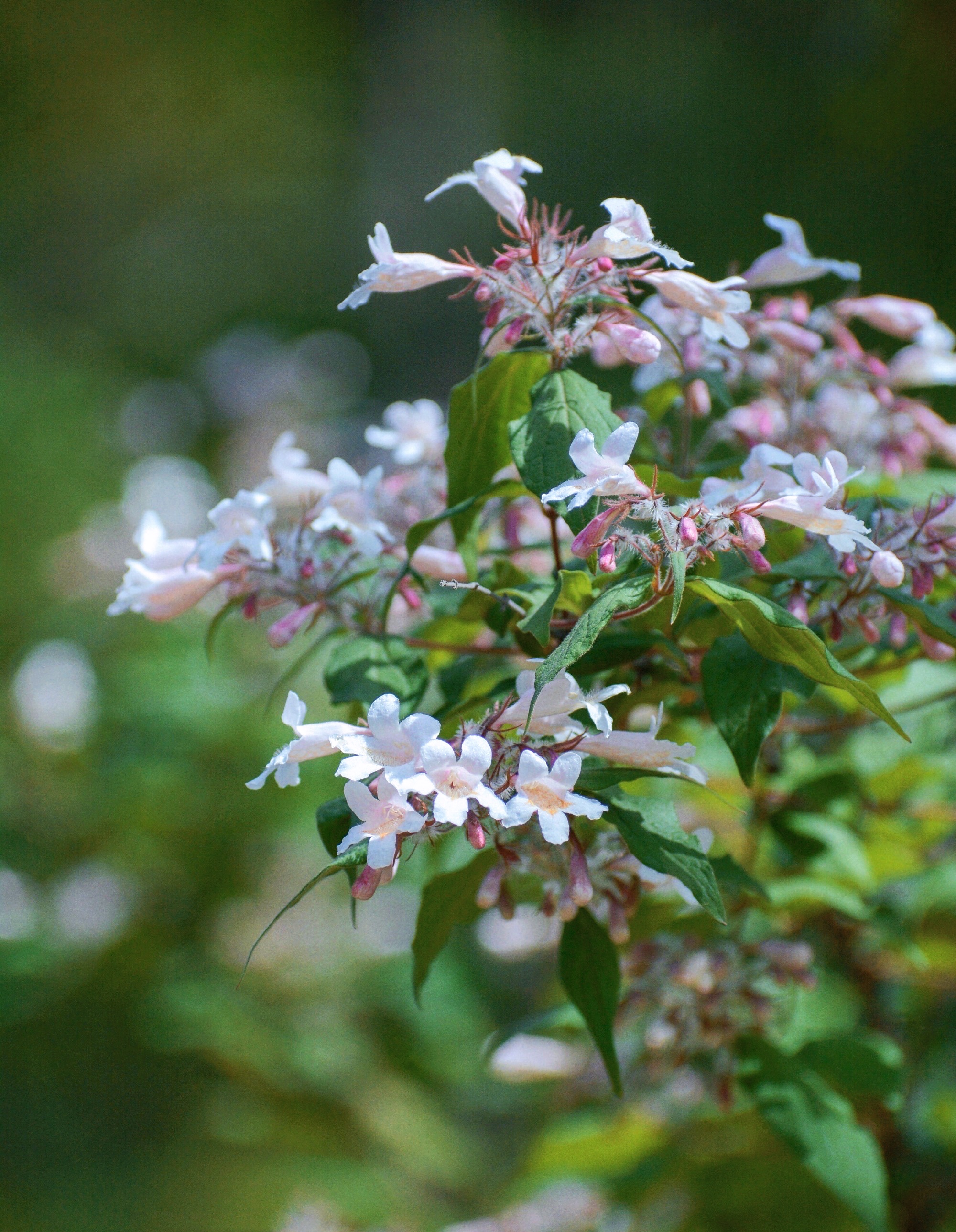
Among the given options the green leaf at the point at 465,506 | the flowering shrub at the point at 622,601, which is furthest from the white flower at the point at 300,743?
the green leaf at the point at 465,506

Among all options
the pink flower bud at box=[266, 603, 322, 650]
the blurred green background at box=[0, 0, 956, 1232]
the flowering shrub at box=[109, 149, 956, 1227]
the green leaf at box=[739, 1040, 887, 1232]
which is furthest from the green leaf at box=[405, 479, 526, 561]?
the blurred green background at box=[0, 0, 956, 1232]

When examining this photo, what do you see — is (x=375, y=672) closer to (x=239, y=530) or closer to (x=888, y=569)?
(x=239, y=530)

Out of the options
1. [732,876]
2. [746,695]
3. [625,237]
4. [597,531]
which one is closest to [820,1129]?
[732,876]

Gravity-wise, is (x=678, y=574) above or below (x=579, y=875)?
above

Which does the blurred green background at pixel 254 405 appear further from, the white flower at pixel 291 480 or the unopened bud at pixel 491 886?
the white flower at pixel 291 480

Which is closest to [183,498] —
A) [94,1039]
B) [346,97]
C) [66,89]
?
[94,1039]

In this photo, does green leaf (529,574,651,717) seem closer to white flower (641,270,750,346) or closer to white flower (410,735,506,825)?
white flower (410,735,506,825)
